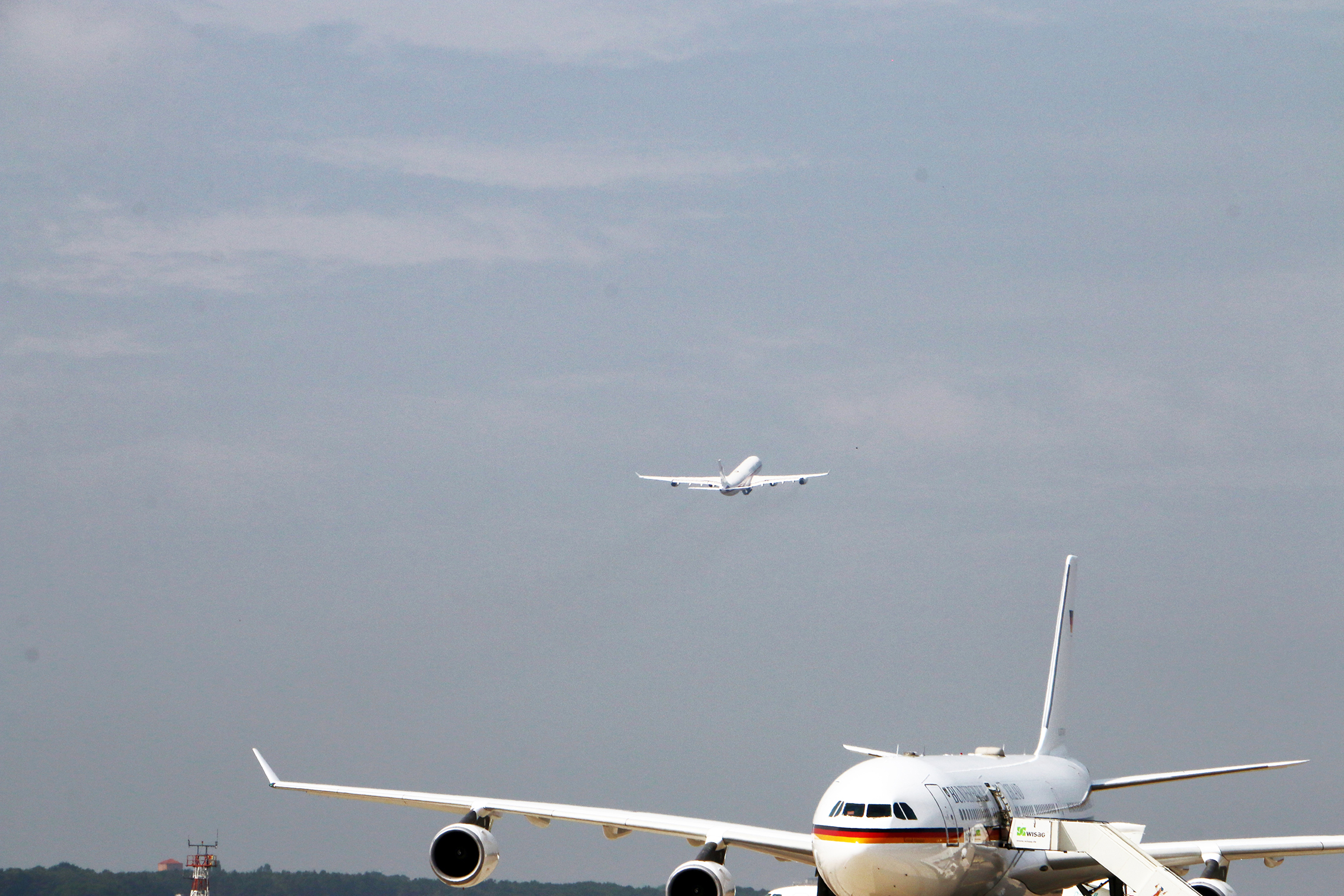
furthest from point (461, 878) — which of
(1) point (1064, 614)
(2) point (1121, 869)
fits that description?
(1) point (1064, 614)

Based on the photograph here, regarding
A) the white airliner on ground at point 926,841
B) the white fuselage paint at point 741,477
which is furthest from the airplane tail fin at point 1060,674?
the white fuselage paint at point 741,477

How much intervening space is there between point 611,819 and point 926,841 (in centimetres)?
996

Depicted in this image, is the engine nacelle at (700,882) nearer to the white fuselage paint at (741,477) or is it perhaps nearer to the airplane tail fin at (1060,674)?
the airplane tail fin at (1060,674)

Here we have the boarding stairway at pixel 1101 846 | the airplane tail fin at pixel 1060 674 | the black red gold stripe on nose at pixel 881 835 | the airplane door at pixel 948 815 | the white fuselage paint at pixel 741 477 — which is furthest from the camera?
the white fuselage paint at pixel 741 477

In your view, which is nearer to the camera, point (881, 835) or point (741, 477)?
point (881, 835)

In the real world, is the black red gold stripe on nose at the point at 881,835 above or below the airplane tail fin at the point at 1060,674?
below

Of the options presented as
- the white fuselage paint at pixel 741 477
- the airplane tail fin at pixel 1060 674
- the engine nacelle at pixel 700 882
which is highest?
the white fuselage paint at pixel 741 477

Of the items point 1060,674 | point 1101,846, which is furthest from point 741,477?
point 1101,846

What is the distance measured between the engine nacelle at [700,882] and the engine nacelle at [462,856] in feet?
18.6

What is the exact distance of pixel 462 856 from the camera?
3931cm

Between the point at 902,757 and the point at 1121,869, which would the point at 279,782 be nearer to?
the point at 902,757

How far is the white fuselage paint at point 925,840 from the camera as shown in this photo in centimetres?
3312

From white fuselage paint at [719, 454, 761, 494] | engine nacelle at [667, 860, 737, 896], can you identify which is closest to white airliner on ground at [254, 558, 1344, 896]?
engine nacelle at [667, 860, 737, 896]

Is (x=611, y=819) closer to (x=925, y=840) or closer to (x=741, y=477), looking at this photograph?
(x=925, y=840)
